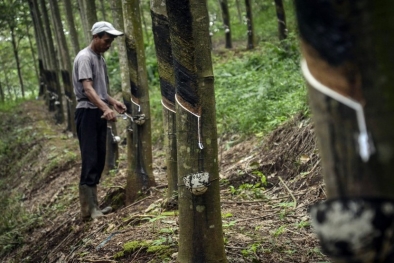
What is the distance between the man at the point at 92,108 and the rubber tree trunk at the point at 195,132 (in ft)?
8.60

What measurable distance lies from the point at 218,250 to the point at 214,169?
553mm

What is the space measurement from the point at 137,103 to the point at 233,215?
2324 mm

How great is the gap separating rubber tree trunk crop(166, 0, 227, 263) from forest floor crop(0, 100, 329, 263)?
444 millimetres

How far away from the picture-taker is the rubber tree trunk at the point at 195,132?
345 cm

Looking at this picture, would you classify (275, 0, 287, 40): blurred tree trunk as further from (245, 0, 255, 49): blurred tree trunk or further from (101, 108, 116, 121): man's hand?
(101, 108, 116, 121): man's hand

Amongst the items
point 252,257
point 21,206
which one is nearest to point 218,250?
point 252,257

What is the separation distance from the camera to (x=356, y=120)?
147cm

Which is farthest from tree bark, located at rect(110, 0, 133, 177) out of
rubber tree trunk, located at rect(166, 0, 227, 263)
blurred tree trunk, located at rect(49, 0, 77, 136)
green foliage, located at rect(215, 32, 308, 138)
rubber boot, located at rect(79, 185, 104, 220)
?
blurred tree trunk, located at rect(49, 0, 77, 136)

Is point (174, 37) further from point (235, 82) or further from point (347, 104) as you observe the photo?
point (235, 82)

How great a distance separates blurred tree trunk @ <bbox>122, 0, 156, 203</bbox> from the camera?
6734 millimetres

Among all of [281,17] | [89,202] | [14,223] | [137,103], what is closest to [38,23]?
[281,17]

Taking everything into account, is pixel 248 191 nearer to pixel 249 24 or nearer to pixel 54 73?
pixel 54 73

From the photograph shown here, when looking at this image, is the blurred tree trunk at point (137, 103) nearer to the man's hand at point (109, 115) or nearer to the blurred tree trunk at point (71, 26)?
the man's hand at point (109, 115)

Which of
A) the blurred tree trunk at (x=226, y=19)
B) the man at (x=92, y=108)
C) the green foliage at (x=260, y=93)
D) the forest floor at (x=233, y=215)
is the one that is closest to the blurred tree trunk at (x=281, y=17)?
the green foliage at (x=260, y=93)
